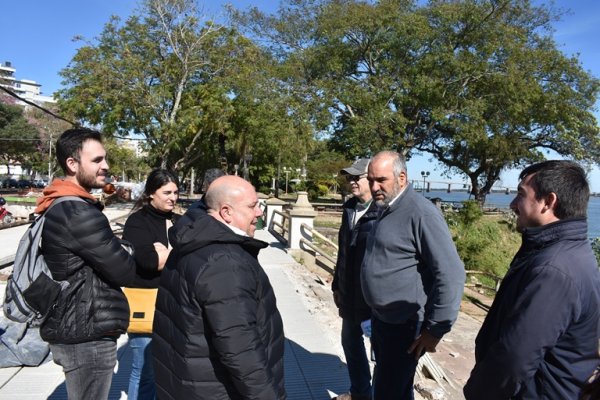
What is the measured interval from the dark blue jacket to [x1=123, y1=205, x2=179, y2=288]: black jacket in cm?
180

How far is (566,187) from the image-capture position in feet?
5.78

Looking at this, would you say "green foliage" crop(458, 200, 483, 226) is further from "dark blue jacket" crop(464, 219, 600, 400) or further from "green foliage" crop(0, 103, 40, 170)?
"green foliage" crop(0, 103, 40, 170)

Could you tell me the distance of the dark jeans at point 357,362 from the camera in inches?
130

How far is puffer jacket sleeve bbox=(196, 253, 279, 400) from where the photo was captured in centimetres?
171

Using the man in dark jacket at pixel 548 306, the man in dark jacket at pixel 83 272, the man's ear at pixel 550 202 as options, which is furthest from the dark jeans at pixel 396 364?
the man in dark jacket at pixel 83 272

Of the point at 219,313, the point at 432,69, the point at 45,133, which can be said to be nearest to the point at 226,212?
the point at 219,313

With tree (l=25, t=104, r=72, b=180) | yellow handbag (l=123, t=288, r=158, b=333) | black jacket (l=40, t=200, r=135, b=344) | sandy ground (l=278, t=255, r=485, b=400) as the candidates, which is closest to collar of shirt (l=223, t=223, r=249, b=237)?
black jacket (l=40, t=200, r=135, b=344)

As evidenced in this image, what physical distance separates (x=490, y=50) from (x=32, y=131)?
37.4 metres

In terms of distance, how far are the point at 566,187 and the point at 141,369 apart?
254 cm

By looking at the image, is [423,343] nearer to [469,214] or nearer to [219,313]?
[219,313]

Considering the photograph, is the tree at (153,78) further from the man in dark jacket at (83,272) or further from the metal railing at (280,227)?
the man in dark jacket at (83,272)

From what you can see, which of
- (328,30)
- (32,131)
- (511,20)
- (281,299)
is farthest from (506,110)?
(32,131)

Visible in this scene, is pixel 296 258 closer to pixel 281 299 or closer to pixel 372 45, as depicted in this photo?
pixel 281 299

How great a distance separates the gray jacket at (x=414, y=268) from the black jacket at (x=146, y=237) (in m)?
1.29
